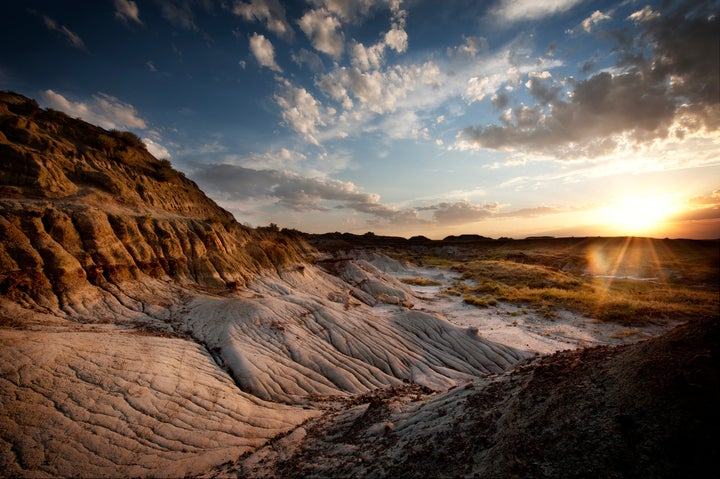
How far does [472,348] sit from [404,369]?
447 cm

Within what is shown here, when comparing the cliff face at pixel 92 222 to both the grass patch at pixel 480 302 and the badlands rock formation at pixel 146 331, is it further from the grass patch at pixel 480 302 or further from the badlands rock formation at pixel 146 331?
the grass patch at pixel 480 302

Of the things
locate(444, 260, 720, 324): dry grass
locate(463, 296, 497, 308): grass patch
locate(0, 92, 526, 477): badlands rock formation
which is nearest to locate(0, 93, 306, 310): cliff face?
locate(0, 92, 526, 477): badlands rock formation

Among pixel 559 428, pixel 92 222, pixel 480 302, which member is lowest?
pixel 480 302

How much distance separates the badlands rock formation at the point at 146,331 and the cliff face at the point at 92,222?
64mm

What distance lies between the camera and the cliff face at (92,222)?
10.5 metres

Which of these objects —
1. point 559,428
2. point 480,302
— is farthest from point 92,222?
point 480,302

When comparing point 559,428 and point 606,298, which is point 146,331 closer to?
point 559,428

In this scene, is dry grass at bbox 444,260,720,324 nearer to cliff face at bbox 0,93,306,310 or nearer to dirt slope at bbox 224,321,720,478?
dirt slope at bbox 224,321,720,478

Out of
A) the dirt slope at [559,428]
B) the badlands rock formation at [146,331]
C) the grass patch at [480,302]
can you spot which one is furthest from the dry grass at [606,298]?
the dirt slope at [559,428]

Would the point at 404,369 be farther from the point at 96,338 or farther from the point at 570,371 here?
the point at 96,338

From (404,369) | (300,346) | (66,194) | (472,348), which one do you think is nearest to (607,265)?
(472,348)

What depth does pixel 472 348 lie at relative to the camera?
14.9 meters

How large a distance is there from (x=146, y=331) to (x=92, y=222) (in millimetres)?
6010

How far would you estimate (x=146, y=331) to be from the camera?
34.0 feet
